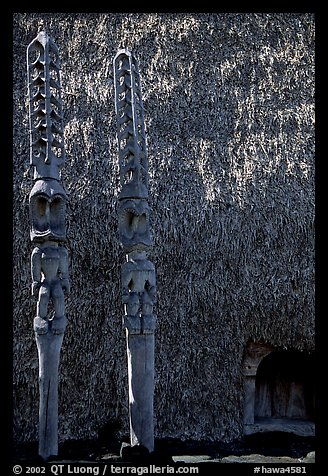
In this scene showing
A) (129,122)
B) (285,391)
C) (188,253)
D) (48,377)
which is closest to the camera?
(48,377)

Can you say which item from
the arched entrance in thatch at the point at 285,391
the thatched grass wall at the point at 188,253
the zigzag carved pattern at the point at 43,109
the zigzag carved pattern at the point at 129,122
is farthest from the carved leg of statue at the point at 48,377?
the arched entrance in thatch at the point at 285,391

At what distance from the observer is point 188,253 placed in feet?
23.2

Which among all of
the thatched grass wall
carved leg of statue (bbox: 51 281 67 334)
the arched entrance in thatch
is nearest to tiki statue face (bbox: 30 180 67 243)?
carved leg of statue (bbox: 51 281 67 334)

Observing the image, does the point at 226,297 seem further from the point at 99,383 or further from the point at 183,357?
the point at 99,383

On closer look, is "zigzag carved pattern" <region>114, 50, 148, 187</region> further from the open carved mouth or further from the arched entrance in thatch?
the arched entrance in thatch

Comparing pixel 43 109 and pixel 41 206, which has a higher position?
pixel 43 109

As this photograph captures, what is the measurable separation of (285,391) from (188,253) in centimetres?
208

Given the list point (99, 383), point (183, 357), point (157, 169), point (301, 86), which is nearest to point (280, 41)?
point (301, 86)

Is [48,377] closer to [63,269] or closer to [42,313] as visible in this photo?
[42,313]

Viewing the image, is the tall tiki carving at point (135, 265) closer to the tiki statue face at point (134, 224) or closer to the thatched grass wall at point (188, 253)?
the tiki statue face at point (134, 224)

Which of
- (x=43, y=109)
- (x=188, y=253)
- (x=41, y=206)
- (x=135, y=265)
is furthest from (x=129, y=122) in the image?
(x=188, y=253)

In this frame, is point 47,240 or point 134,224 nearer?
point 47,240

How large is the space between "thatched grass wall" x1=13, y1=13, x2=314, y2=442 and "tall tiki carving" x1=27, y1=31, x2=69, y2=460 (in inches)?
81.5

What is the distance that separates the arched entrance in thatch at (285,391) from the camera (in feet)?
24.6
